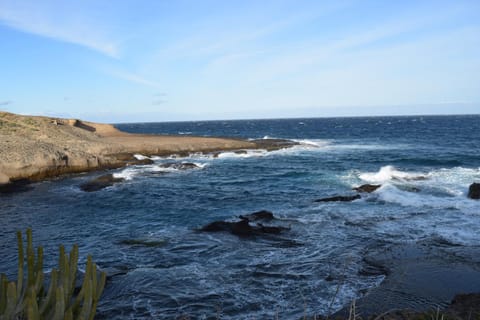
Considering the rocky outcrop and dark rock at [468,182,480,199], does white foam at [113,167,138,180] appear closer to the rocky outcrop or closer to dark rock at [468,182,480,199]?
the rocky outcrop

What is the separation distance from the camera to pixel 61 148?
110 feet

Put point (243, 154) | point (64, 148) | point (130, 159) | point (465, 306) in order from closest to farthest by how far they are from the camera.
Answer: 1. point (465, 306)
2. point (64, 148)
3. point (130, 159)
4. point (243, 154)

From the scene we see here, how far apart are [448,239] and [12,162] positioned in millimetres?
27429

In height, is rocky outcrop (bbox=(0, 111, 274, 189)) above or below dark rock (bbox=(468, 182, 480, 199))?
above

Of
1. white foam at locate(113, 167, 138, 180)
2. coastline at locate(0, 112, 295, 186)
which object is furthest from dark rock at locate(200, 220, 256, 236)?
coastline at locate(0, 112, 295, 186)

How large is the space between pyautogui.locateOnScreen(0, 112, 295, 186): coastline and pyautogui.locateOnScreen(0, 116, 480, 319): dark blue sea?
6.37 ft

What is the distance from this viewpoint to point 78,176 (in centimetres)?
3145

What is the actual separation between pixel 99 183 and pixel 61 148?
8.43 metres

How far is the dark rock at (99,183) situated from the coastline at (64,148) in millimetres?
4610

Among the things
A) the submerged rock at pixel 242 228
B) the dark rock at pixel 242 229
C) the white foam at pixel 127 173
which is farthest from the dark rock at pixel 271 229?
the white foam at pixel 127 173

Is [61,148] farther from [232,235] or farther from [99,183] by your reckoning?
[232,235]

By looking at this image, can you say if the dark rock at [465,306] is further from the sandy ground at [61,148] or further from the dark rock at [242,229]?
the sandy ground at [61,148]

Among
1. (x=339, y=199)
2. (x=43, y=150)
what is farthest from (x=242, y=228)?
(x=43, y=150)

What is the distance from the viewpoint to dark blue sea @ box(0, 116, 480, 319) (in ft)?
35.1
